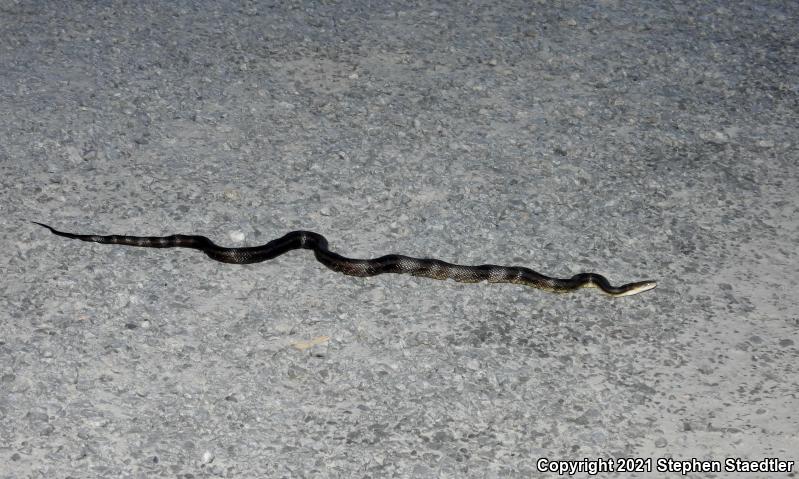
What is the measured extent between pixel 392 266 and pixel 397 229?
0.64 metres

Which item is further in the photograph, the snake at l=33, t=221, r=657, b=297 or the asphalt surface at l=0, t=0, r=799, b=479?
the snake at l=33, t=221, r=657, b=297

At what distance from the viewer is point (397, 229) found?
8.01 m

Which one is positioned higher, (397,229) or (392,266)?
(392,266)

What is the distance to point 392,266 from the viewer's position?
743cm

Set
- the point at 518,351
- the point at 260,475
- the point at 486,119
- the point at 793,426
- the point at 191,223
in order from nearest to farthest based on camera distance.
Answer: the point at 260,475 < the point at 793,426 < the point at 518,351 < the point at 191,223 < the point at 486,119

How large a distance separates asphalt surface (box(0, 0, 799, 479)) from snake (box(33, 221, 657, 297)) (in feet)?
0.26

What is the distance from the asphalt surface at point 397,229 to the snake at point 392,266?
8cm

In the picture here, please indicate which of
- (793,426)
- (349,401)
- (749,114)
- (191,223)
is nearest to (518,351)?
(349,401)

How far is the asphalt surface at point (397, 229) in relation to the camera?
19.4 ft

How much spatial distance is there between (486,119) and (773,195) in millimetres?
2729

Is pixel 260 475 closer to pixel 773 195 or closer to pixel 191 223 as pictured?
pixel 191 223

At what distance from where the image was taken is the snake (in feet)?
24.0

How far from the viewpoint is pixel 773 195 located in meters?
8.77

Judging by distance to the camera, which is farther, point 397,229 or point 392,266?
point 397,229
